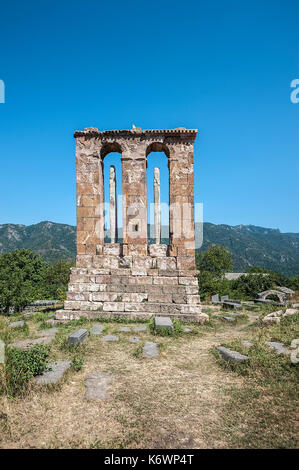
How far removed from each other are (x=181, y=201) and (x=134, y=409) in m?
6.19

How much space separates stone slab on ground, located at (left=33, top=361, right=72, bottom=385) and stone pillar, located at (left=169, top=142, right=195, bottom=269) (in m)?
4.85

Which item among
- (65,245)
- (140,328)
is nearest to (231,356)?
(140,328)

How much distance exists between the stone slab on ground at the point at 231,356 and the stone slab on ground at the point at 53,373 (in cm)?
264

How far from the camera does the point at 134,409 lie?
2.86 meters

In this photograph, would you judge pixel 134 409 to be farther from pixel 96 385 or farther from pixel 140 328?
pixel 140 328

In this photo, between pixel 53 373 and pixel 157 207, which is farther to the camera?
pixel 157 207

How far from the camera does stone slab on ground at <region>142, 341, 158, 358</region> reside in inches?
179

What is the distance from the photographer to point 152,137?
8.19m

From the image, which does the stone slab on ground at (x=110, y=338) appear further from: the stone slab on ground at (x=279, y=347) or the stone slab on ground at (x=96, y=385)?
the stone slab on ground at (x=279, y=347)

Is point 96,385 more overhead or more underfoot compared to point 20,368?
more underfoot

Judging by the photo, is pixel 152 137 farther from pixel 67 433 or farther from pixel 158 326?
pixel 67 433
